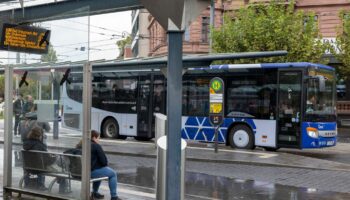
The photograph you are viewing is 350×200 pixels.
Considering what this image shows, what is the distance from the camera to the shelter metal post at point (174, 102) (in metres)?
4.75

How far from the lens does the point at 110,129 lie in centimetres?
2300

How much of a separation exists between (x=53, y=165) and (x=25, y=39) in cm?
286

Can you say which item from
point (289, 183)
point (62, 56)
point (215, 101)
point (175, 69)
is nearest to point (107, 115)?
point (215, 101)

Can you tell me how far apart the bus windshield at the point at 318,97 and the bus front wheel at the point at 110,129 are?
28.0 ft

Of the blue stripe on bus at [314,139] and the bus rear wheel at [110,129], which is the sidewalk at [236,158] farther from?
the bus rear wheel at [110,129]

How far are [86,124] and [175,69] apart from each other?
3.01 meters

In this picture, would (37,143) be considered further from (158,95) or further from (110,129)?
(110,129)

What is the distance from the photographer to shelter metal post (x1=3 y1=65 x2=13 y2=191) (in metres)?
8.54

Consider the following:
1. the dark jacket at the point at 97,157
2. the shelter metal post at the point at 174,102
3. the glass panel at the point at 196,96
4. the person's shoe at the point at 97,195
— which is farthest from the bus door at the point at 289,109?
the shelter metal post at the point at 174,102

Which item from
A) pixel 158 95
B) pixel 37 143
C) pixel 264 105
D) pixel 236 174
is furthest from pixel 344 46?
pixel 37 143

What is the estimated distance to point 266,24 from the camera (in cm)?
3045

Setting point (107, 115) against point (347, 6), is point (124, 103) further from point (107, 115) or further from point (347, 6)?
point (347, 6)

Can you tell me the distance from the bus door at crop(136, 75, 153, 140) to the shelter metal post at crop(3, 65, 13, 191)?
12740 mm

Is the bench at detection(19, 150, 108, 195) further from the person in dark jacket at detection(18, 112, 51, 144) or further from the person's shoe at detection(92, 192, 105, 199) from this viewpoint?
the person's shoe at detection(92, 192, 105, 199)
